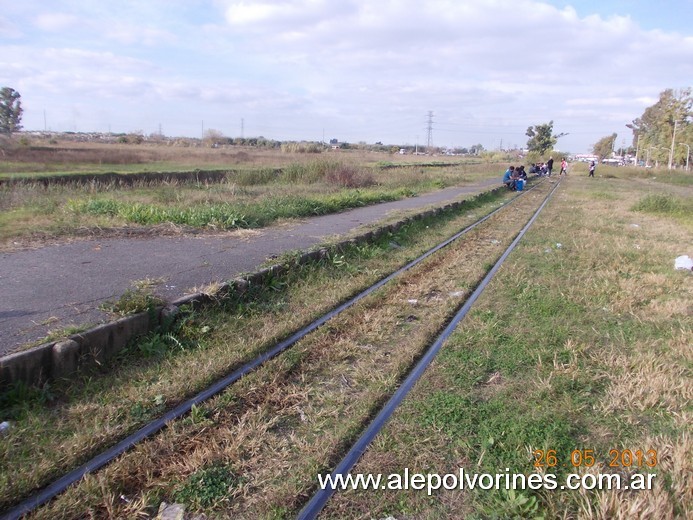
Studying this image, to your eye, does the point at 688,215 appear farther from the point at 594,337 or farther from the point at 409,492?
the point at 409,492

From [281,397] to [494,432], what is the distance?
1.54 meters

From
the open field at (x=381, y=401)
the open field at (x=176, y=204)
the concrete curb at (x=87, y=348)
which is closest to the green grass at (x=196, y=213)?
the open field at (x=176, y=204)

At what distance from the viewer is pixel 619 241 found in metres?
10.3

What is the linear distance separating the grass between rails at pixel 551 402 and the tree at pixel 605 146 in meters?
150

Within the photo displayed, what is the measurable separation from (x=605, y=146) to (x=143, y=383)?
15568cm

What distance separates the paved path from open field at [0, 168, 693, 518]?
0.64 meters

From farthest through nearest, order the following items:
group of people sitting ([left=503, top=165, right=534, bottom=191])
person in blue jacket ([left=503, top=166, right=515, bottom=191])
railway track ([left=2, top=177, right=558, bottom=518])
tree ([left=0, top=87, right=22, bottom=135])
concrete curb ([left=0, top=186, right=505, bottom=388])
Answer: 1. tree ([left=0, top=87, right=22, bottom=135])
2. person in blue jacket ([left=503, top=166, right=515, bottom=191])
3. group of people sitting ([left=503, top=165, right=534, bottom=191])
4. concrete curb ([left=0, top=186, right=505, bottom=388])
5. railway track ([left=2, top=177, right=558, bottom=518])

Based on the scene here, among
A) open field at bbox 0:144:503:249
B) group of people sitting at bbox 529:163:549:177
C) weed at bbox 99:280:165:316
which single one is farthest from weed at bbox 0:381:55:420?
group of people sitting at bbox 529:163:549:177

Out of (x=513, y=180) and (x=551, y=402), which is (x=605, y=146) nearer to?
(x=513, y=180)

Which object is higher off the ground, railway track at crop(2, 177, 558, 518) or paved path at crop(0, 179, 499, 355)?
paved path at crop(0, 179, 499, 355)

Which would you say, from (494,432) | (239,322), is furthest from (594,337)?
(239,322)
